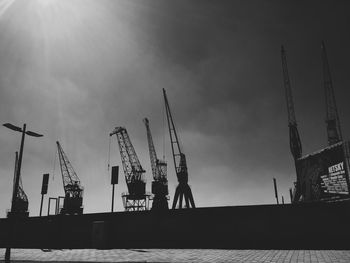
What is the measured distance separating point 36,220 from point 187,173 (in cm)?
3593

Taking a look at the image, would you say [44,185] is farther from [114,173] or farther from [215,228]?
[215,228]

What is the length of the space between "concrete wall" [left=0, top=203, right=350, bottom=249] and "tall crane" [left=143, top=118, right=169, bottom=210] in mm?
34876

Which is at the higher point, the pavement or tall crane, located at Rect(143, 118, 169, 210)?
tall crane, located at Rect(143, 118, 169, 210)

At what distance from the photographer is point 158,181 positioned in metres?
75.8

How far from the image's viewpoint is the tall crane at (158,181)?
227ft

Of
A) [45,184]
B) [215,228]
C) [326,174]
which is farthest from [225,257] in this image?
[45,184]

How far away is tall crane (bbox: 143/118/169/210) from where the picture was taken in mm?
69175

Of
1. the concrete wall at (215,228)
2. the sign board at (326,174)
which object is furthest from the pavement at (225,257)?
the sign board at (326,174)

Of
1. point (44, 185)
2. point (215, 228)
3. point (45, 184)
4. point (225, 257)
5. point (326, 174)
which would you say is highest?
point (45, 184)

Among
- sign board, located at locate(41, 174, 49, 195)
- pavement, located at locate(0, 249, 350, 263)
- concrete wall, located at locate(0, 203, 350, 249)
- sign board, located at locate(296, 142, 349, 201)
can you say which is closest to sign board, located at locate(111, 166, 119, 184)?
concrete wall, located at locate(0, 203, 350, 249)

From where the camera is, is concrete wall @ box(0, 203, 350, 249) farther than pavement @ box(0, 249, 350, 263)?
Yes

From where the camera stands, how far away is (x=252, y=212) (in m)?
26.4

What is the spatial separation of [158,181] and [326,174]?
148 ft

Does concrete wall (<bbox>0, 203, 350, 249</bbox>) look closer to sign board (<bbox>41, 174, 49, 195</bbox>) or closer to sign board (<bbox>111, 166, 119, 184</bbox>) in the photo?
sign board (<bbox>111, 166, 119, 184</bbox>)
